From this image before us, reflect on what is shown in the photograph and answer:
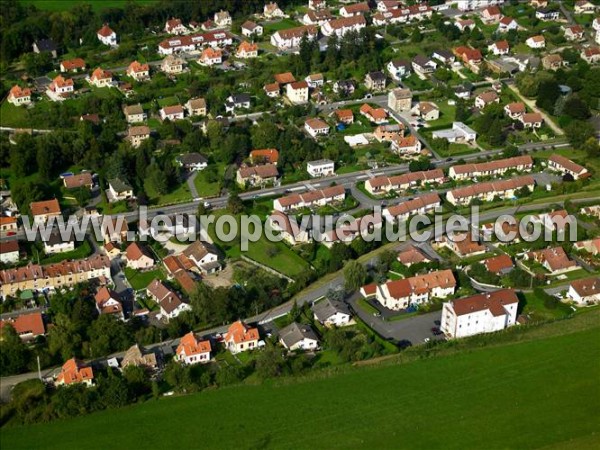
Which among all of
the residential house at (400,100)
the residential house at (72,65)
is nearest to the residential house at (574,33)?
the residential house at (400,100)

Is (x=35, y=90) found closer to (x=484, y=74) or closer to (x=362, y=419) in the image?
(x=484, y=74)

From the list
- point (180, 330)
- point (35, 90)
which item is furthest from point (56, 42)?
point (180, 330)

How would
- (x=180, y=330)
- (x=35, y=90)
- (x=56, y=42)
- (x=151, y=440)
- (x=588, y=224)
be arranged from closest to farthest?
(x=151, y=440), (x=180, y=330), (x=588, y=224), (x=35, y=90), (x=56, y=42)

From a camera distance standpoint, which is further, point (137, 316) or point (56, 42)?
point (56, 42)

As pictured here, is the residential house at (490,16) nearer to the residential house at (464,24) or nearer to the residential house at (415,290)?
the residential house at (464,24)

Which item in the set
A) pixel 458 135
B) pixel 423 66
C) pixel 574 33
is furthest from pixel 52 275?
pixel 574 33
